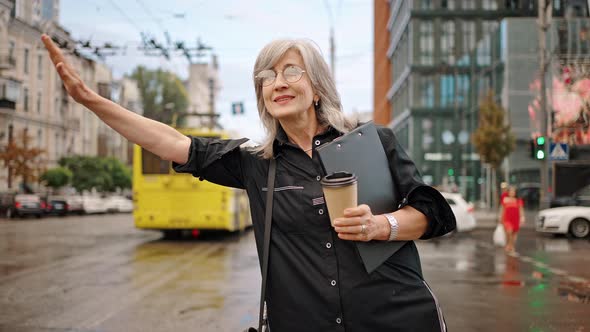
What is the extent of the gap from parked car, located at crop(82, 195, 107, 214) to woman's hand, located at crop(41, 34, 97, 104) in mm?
48012

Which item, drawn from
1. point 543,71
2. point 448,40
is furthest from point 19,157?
point 543,71

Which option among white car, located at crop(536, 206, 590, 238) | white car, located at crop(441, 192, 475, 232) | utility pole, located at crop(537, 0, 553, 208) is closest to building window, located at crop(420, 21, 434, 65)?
utility pole, located at crop(537, 0, 553, 208)

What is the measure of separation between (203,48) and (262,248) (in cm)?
2316

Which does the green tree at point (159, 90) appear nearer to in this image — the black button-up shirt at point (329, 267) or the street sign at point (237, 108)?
the street sign at point (237, 108)

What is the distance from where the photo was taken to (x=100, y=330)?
6.83 m

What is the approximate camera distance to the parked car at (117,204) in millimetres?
52781

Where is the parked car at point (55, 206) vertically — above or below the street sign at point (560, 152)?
below

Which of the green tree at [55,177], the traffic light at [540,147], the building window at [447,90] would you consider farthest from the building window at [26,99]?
the traffic light at [540,147]

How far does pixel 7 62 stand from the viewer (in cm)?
4453

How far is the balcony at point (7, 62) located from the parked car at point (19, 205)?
9.05 m

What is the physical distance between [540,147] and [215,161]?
2245cm

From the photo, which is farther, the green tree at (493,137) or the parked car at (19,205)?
the parked car at (19,205)

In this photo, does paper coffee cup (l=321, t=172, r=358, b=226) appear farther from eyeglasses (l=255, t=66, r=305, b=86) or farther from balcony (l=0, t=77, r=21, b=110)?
balcony (l=0, t=77, r=21, b=110)

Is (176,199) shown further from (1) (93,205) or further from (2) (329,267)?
(1) (93,205)
